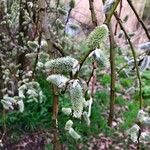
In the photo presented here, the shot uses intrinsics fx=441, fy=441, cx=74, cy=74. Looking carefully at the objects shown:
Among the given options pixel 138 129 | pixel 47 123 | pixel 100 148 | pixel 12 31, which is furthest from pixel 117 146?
pixel 138 129

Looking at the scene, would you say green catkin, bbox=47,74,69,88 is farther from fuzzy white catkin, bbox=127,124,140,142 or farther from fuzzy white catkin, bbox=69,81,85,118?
fuzzy white catkin, bbox=127,124,140,142

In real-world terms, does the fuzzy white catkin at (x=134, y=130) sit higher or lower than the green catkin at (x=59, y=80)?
lower

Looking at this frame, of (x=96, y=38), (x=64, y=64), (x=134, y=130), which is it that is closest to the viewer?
(x=96, y=38)

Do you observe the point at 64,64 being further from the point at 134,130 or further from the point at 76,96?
the point at 134,130

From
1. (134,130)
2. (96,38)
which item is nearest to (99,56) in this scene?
(96,38)

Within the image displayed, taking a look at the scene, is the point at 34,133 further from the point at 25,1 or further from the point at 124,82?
the point at 124,82

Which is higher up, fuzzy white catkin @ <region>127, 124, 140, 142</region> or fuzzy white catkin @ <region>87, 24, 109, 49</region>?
fuzzy white catkin @ <region>87, 24, 109, 49</region>

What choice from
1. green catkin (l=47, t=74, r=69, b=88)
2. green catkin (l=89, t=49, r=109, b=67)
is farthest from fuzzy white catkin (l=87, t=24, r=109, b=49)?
green catkin (l=47, t=74, r=69, b=88)

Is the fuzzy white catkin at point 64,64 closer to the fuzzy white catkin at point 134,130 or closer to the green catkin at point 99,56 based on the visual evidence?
the green catkin at point 99,56

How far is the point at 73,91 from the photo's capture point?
0.79m

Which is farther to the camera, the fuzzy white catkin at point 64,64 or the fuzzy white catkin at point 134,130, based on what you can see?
the fuzzy white catkin at point 134,130

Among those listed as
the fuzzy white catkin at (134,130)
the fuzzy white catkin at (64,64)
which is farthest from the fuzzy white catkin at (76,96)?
the fuzzy white catkin at (134,130)

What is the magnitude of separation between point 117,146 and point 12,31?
1.46 meters

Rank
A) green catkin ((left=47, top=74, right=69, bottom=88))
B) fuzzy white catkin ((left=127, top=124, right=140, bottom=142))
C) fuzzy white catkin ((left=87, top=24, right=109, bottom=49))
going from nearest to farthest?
fuzzy white catkin ((left=87, top=24, right=109, bottom=49)), green catkin ((left=47, top=74, right=69, bottom=88)), fuzzy white catkin ((left=127, top=124, right=140, bottom=142))
